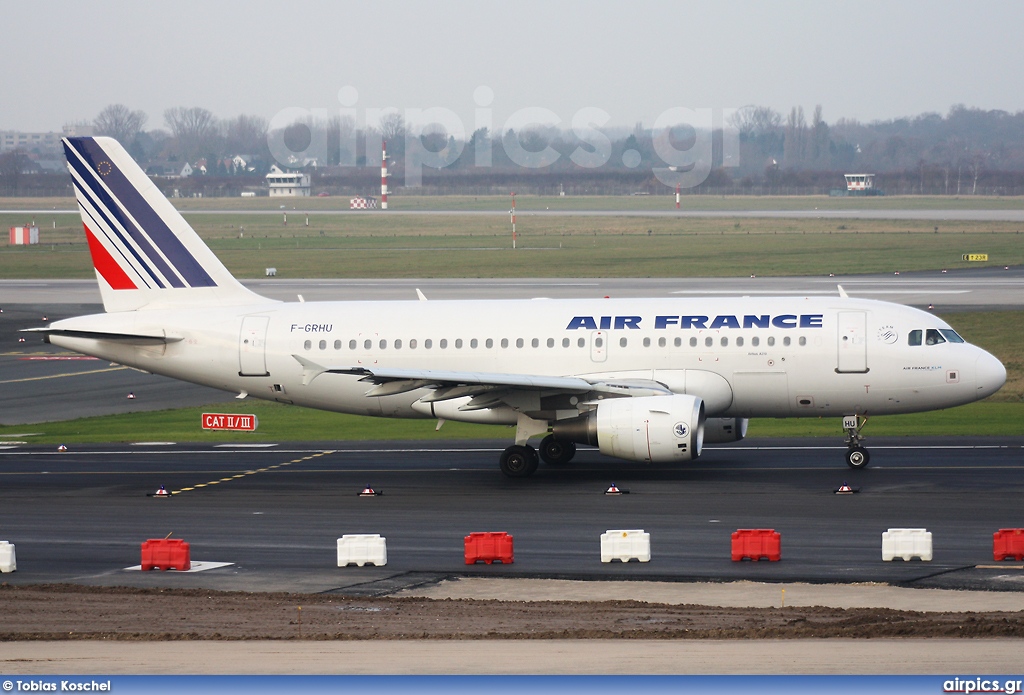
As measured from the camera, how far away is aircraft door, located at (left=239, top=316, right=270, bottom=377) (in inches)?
1473

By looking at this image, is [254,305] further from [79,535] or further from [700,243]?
[700,243]

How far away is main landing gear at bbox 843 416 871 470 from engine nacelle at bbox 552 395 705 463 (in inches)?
190

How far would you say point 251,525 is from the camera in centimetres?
Result: 3002

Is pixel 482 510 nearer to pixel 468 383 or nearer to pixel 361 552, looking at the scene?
pixel 468 383

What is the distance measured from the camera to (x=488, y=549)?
25375mm

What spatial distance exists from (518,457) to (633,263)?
71456mm

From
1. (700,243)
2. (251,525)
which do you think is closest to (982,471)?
(251,525)

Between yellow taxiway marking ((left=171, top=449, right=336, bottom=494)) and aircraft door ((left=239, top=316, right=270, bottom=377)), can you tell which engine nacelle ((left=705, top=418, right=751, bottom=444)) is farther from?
aircraft door ((left=239, top=316, right=270, bottom=377))

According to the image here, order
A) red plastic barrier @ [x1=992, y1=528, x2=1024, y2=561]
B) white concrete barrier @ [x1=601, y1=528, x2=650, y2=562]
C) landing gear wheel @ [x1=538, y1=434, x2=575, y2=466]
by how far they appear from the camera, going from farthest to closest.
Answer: landing gear wheel @ [x1=538, y1=434, x2=575, y2=466], white concrete barrier @ [x1=601, y1=528, x2=650, y2=562], red plastic barrier @ [x1=992, y1=528, x2=1024, y2=561]

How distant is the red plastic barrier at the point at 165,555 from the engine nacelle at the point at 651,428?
1191 cm

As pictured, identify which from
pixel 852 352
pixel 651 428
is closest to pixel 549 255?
pixel 852 352

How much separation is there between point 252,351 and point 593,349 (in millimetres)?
10029

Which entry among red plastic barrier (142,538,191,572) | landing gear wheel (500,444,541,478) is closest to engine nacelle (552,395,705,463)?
landing gear wheel (500,444,541,478)

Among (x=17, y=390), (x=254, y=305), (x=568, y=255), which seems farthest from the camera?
(x=568, y=255)
